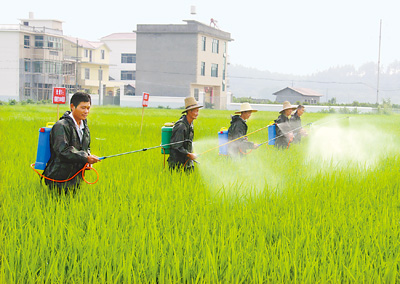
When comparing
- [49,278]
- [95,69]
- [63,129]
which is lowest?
[49,278]

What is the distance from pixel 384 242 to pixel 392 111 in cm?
4790

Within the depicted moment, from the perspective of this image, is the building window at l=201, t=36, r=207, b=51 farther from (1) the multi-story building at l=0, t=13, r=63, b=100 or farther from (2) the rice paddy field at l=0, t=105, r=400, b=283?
(2) the rice paddy field at l=0, t=105, r=400, b=283

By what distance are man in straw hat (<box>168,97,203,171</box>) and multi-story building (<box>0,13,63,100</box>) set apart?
153 ft

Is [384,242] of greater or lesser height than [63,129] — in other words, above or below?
below

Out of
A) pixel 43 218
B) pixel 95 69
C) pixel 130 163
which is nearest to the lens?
pixel 43 218

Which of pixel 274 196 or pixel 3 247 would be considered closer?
pixel 3 247

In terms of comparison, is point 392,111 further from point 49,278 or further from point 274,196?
point 49,278

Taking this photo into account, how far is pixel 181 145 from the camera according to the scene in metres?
7.05

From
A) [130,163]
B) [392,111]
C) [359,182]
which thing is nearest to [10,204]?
[130,163]

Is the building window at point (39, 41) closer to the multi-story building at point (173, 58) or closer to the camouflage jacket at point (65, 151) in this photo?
the multi-story building at point (173, 58)

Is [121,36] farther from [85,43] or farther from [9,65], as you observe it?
[9,65]

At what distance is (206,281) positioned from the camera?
3.55 metres

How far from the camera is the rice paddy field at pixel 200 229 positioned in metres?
3.66

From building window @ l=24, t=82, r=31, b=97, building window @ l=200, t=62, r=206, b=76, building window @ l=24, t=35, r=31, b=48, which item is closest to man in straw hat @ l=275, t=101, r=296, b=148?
building window @ l=200, t=62, r=206, b=76
